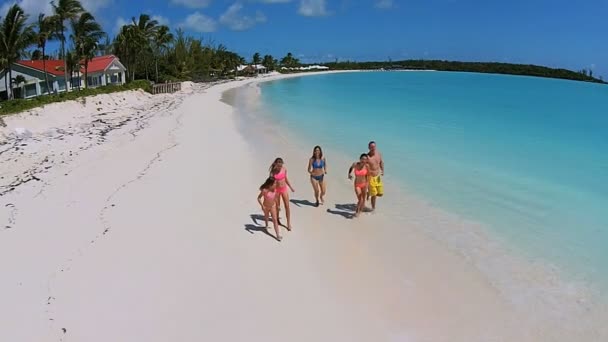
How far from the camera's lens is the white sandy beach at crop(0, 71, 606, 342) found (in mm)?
5125

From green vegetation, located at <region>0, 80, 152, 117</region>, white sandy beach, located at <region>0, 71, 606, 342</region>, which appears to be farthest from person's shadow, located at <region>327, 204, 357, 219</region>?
green vegetation, located at <region>0, 80, 152, 117</region>

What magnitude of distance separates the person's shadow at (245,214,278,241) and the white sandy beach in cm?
5

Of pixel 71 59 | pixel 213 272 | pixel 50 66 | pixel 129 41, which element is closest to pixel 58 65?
pixel 50 66

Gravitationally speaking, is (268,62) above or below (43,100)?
above

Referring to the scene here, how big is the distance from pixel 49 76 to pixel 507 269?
36345mm

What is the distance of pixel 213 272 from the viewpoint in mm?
6281

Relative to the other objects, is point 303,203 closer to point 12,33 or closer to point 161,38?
point 12,33

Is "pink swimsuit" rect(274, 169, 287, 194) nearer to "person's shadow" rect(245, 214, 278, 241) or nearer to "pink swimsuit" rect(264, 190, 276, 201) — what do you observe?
"pink swimsuit" rect(264, 190, 276, 201)

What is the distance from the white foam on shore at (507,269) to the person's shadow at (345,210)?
65 centimetres

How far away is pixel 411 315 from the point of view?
214 inches

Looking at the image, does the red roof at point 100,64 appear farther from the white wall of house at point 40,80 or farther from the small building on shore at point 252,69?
the small building on shore at point 252,69

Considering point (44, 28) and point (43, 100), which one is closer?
point (43, 100)

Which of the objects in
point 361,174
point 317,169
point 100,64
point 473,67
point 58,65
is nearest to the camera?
point 361,174

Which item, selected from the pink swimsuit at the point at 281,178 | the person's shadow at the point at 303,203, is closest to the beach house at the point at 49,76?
the person's shadow at the point at 303,203
